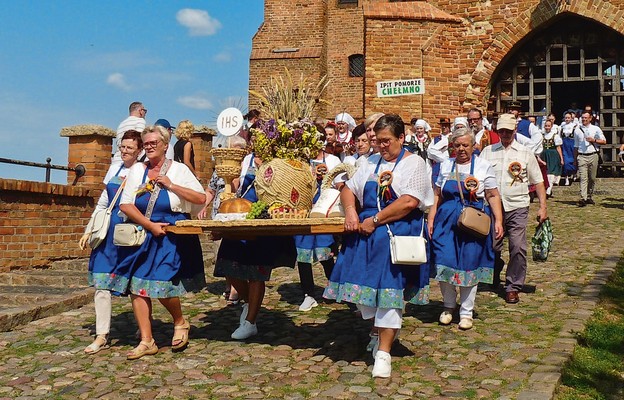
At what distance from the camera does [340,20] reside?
2800 centimetres

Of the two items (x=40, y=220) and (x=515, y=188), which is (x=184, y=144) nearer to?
(x=40, y=220)

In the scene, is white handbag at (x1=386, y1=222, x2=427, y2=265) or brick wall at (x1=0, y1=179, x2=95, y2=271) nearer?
white handbag at (x1=386, y1=222, x2=427, y2=265)

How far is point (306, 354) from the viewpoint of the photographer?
18.9 ft

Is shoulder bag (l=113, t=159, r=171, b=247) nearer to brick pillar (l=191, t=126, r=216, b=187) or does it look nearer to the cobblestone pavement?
the cobblestone pavement

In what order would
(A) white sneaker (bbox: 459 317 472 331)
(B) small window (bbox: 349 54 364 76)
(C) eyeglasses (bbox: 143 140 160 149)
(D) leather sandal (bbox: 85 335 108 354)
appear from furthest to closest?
(B) small window (bbox: 349 54 364 76)
(A) white sneaker (bbox: 459 317 472 331)
(D) leather sandal (bbox: 85 335 108 354)
(C) eyeglasses (bbox: 143 140 160 149)

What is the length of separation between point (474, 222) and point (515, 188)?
1409mm

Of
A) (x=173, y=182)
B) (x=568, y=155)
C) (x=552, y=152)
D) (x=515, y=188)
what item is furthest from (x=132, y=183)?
(x=568, y=155)

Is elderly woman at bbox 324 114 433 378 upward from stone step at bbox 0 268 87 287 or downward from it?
upward

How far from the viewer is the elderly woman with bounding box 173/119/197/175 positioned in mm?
7855

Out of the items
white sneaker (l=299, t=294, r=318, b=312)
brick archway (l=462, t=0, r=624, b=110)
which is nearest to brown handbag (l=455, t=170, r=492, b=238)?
white sneaker (l=299, t=294, r=318, b=312)

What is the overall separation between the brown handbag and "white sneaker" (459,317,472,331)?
74 centimetres

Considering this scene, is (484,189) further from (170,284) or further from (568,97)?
(568,97)

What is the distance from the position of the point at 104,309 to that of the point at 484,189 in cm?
348

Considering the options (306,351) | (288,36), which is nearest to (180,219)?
(306,351)
